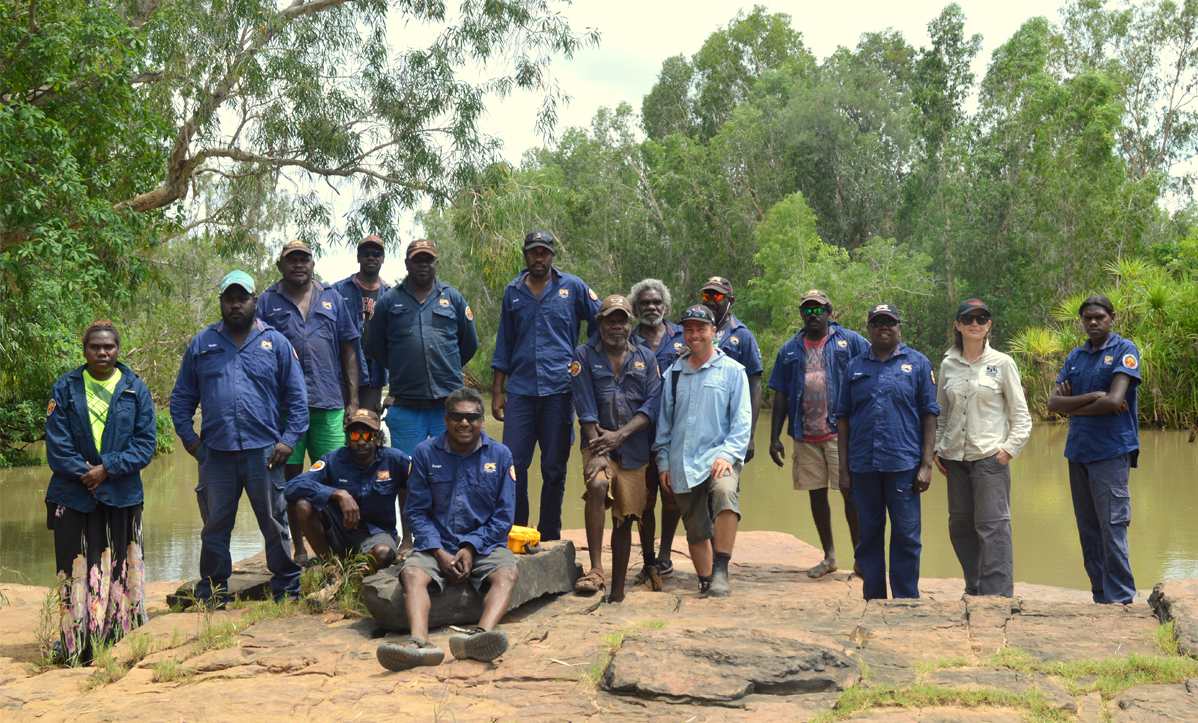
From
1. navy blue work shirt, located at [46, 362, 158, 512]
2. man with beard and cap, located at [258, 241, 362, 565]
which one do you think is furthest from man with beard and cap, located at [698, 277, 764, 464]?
navy blue work shirt, located at [46, 362, 158, 512]

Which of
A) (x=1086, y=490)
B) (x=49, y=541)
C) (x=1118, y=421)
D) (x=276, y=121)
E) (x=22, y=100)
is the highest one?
(x=276, y=121)

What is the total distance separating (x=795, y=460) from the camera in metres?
6.59

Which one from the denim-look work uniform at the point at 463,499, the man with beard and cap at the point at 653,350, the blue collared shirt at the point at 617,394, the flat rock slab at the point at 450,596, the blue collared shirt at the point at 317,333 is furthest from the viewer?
the blue collared shirt at the point at 317,333

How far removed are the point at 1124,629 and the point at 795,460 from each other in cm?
240

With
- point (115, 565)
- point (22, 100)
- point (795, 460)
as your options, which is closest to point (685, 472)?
point (795, 460)

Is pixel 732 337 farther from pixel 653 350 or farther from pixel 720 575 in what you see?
pixel 720 575

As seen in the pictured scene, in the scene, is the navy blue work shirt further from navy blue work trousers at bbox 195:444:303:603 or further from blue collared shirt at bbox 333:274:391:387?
blue collared shirt at bbox 333:274:391:387

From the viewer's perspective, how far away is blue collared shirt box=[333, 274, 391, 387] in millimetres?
6578

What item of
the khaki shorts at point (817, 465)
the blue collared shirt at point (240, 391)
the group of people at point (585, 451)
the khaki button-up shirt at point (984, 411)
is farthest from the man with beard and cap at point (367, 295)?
the khaki button-up shirt at point (984, 411)

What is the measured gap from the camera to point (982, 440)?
5461 mm

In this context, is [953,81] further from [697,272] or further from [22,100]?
[22,100]

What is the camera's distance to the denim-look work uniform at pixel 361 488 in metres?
5.48

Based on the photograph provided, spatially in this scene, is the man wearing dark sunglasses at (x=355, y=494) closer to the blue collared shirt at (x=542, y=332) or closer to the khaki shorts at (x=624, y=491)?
the blue collared shirt at (x=542, y=332)

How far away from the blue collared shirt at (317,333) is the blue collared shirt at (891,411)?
3242 mm
